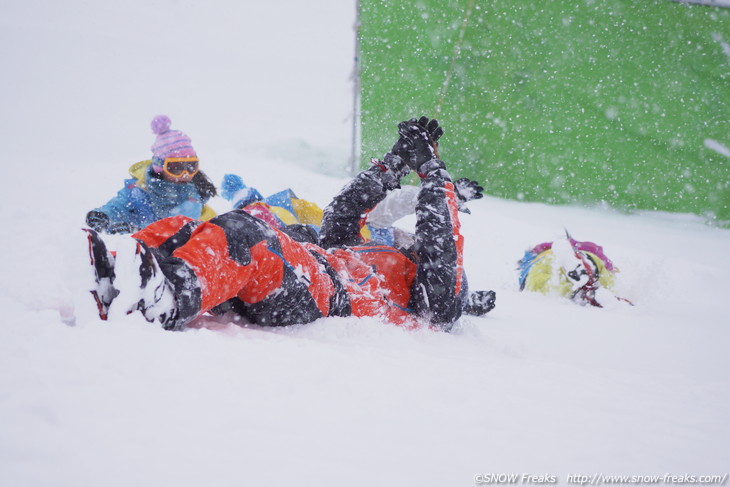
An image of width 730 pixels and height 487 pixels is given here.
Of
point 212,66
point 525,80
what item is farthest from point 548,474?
point 212,66

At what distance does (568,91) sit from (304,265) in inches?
189

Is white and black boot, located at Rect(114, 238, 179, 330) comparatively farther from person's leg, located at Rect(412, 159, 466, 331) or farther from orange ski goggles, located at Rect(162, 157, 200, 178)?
orange ski goggles, located at Rect(162, 157, 200, 178)

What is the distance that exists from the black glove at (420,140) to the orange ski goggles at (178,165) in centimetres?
142

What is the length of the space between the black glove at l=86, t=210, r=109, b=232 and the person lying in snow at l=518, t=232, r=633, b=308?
2680 mm

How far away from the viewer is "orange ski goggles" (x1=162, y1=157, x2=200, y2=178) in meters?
2.81

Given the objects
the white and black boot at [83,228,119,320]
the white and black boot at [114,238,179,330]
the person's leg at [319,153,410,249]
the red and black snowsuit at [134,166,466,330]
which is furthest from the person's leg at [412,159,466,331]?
the white and black boot at [83,228,119,320]

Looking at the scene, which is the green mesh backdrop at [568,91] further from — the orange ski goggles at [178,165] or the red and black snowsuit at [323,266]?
the red and black snowsuit at [323,266]

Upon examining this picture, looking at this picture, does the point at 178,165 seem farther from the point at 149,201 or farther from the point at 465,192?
the point at 465,192

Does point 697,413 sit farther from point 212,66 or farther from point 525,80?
point 212,66

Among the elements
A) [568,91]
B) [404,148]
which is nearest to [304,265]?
[404,148]

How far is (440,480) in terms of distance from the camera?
61cm

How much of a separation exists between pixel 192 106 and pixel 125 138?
81.4 inches

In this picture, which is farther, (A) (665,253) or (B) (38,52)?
(B) (38,52)

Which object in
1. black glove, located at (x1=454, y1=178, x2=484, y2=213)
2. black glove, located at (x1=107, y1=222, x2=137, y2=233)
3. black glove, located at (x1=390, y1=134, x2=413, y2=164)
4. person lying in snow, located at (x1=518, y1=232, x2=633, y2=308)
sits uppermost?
black glove, located at (x1=390, y1=134, x2=413, y2=164)
